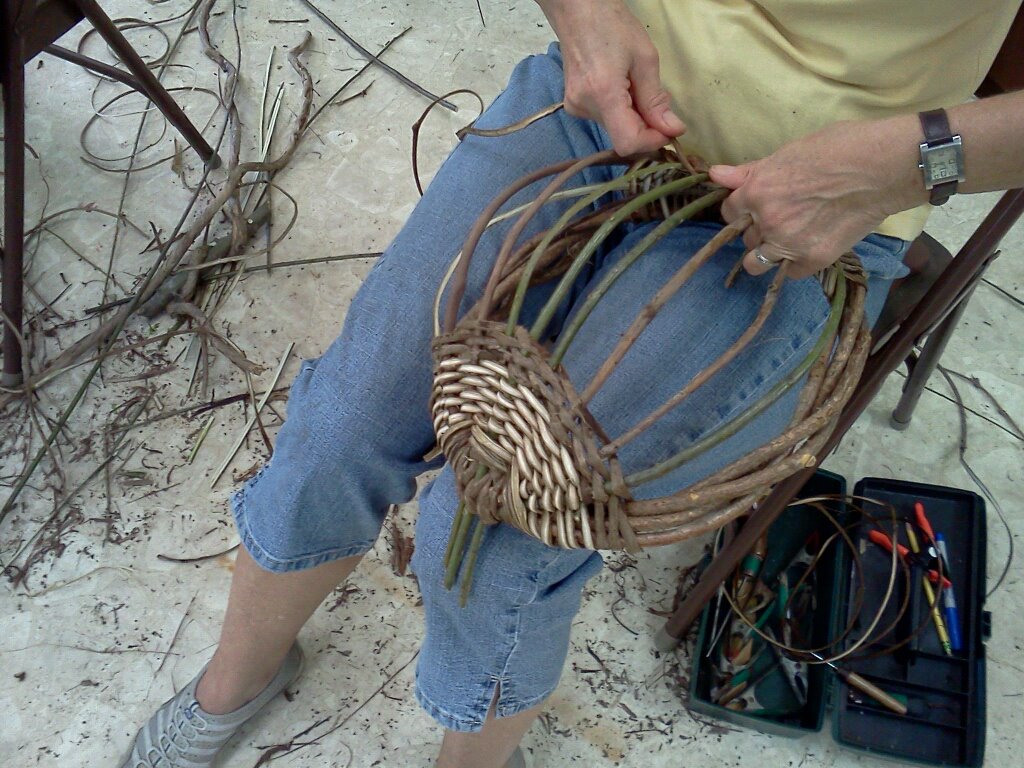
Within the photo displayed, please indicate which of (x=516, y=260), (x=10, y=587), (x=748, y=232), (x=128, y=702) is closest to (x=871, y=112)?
(x=748, y=232)

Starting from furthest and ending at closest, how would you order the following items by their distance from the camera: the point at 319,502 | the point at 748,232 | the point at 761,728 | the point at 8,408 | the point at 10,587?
the point at 8,408, the point at 10,587, the point at 761,728, the point at 319,502, the point at 748,232

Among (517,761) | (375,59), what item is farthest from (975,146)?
(375,59)

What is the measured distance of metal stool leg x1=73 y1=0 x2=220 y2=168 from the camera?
1.17 m

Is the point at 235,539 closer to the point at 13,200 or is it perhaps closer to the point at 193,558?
the point at 193,558

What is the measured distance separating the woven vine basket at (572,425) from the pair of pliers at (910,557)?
0.54 m

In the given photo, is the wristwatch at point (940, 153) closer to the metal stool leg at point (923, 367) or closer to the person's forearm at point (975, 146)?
the person's forearm at point (975, 146)

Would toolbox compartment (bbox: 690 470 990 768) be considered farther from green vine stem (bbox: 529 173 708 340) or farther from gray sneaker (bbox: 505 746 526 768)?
green vine stem (bbox: 529 173 708 340)

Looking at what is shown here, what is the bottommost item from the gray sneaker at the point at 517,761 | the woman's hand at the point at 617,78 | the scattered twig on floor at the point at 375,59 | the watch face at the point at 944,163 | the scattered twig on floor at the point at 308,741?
the gray sneaker at the point at 517,761

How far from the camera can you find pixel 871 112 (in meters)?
0.70

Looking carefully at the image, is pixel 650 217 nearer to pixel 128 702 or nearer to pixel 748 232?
pixel 748 232

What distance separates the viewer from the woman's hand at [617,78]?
0.66 m

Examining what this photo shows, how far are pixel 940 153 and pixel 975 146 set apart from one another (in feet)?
0.07

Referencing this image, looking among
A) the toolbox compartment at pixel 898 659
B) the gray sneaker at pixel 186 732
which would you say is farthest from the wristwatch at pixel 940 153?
the gray sneaker at pixel 186 732

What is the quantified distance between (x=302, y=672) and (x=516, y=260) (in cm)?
66
